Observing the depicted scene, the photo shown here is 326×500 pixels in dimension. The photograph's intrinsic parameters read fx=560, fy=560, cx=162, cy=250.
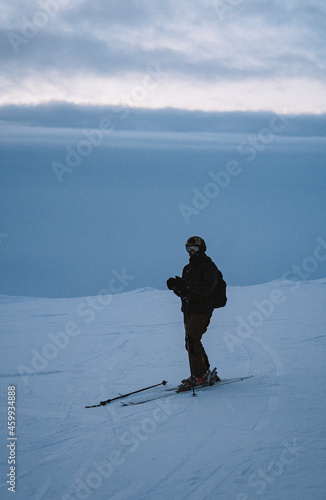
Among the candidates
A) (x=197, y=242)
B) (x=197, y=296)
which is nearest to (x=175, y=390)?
(x=197, y=296)

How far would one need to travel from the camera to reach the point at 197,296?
787 cm

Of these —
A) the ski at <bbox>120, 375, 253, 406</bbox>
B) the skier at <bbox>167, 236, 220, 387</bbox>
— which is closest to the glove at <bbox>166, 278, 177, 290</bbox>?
the skier at <bbox>167, 236, 220, 387</bbox>

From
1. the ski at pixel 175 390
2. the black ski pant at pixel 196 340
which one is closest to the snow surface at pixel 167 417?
the ski at pixel 175 390

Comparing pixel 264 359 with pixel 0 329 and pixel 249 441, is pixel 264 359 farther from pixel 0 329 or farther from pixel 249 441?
pixel 0 329

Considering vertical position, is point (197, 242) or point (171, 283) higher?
point (197, 242)

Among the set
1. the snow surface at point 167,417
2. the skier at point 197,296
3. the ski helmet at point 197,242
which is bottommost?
the snow surface at point 167,417

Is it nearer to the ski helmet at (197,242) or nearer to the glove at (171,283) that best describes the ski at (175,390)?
the glove at (171,283)

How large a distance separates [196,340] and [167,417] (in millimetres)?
1775

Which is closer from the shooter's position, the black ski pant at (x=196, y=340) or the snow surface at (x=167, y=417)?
the snow surface at (x=167, y=417)

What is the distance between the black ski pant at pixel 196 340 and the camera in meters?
7.91

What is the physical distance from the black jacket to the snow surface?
1156 mm

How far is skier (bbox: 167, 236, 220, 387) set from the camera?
778 cm

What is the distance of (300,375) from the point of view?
8031 mm

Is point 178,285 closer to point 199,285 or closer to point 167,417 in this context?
point 199,285
